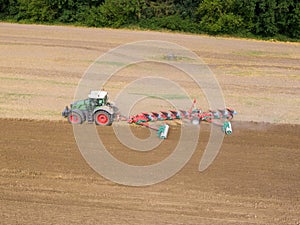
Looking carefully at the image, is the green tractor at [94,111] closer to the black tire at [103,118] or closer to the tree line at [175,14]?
the black tire at [103,118]

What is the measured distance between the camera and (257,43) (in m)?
32.0

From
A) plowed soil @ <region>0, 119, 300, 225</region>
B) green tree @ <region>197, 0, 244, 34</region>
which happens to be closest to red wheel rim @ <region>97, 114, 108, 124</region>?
plowed soil @ <region>0, 119, 300, 225</region>

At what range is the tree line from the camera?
33156 mm

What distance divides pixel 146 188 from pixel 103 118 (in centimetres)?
454

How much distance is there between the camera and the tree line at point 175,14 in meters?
33.2

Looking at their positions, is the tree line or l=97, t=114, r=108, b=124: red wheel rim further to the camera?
the tree line

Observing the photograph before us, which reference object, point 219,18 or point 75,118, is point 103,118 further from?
point 219,18

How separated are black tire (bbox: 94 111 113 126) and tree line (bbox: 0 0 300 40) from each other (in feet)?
64.3

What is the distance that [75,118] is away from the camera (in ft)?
53.6

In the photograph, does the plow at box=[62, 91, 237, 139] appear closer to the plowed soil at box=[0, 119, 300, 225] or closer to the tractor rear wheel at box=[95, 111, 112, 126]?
the tractor rear wheel at box=[95, 111, 112, 126]

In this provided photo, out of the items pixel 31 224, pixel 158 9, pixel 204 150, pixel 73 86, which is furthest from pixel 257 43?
pixel 31 224

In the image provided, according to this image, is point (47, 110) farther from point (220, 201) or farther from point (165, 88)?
point (220, 201)

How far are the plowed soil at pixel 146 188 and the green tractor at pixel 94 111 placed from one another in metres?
0.71

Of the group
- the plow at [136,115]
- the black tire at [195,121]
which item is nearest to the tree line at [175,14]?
the plow at [136,115]
